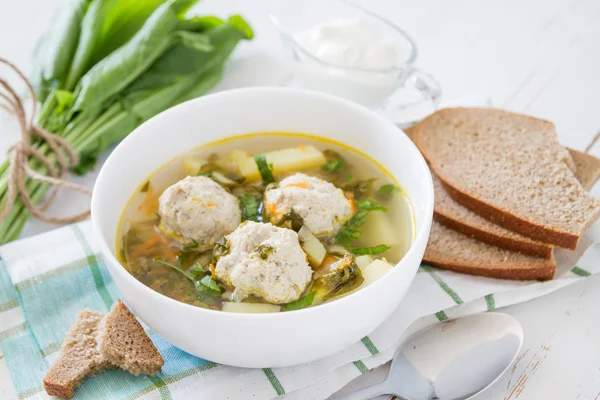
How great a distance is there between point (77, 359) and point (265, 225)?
736 mm

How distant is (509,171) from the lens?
116 inches

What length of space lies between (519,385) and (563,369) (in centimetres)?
18

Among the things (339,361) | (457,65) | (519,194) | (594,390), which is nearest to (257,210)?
(339,361)

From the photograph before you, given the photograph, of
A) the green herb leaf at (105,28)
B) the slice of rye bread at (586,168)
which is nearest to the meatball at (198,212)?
the green herb leaf at (105,28)

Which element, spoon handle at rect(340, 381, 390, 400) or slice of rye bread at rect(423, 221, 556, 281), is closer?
spoon handle at rect(340, 381, 390, 400)

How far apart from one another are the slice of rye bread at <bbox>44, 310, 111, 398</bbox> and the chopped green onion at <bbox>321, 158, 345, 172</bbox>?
1019mm

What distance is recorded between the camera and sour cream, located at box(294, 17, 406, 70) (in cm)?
355

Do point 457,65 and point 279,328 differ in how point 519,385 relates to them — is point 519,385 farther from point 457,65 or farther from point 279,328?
point 457,65

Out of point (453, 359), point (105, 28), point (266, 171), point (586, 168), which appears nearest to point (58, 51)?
point (105, 28)

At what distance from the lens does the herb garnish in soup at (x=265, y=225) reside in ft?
7.07

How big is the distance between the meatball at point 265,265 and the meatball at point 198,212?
0.16 meters

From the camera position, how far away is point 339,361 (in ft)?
7.35

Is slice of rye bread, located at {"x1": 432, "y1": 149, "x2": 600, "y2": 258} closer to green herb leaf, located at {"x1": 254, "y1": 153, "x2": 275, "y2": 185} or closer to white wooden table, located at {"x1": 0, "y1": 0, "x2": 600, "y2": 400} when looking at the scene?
white wooden table, located at {"x1": 0, "y1": 0, "x2": 600, "y2": 400}

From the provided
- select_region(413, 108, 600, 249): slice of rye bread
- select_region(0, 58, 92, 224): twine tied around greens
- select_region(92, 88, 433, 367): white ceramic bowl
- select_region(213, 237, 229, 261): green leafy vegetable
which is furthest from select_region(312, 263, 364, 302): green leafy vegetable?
select_region(0, 58, 92, 224): twine tied around greens
